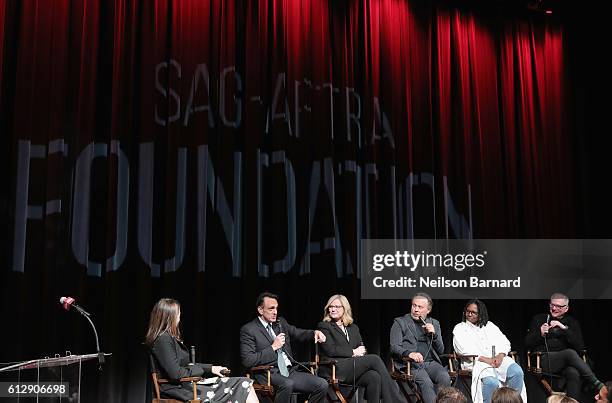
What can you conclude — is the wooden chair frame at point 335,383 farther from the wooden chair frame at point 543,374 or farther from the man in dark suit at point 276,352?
the wooden chair frame at point 543,374

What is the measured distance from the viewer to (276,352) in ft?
19.0

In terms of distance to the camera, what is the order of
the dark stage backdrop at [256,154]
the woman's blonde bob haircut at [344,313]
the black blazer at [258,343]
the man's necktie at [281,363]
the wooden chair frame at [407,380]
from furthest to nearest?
the woman's blonde bob haircut at [344,313] < the wooden chair frame at [407,380] < the dark stage backdrop at [256,154] < the man's necktie at [281,363] < the black blazer at [258,343]

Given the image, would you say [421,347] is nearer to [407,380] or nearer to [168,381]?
[407,380]

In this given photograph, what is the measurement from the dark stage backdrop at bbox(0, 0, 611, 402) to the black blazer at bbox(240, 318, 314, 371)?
60cm

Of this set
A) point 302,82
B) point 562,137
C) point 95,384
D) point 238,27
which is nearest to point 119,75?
point 238,27

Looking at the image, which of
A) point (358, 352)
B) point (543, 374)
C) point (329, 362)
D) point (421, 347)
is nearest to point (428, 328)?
point (421, 347)

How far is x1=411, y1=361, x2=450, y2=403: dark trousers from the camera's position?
233 inches

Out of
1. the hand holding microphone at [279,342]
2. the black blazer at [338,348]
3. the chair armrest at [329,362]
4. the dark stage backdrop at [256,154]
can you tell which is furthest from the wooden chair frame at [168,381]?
the black blazer at [338,348]

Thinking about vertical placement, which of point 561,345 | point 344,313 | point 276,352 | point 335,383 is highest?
point 344,313

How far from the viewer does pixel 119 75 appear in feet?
20.5

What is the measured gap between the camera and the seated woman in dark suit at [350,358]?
586cm

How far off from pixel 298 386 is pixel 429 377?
115cm

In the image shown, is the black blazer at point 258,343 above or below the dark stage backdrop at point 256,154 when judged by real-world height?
below

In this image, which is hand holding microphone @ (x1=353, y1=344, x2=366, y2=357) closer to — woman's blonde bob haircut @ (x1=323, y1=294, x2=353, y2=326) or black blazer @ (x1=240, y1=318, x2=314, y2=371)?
woman's blonde bob haircut @ (x1=323, y1=294, x2=353, y2=326)
